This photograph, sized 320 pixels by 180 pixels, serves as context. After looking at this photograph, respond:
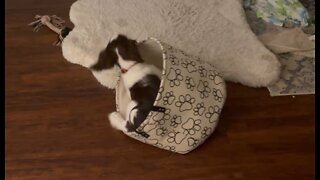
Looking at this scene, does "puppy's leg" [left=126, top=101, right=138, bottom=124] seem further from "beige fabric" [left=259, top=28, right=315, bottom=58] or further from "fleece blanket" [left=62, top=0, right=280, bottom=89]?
"beige fabric" [left=259, top=28, right=315, bottom=58]

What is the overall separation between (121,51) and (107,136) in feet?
1.04

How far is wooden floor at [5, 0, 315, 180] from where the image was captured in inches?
62.3

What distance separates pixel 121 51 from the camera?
65.6 inches

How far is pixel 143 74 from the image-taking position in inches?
62.9

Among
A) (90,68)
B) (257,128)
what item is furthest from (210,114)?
(90,68)

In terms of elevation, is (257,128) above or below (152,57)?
below

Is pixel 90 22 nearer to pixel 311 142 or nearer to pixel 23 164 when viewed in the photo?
pixel 23 164

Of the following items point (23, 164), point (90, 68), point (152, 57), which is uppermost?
point (152, 57)

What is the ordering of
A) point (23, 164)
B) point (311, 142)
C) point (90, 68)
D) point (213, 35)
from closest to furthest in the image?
point (23, 164) < point (311, 142) < point (90, 68) < point (213, 35)

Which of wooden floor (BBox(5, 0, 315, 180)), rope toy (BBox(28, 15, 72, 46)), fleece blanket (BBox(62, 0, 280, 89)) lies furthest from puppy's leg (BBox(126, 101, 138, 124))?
rope toy (BBox(28, 15, 72, 46))

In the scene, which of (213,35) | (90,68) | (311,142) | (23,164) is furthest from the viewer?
(213,35)

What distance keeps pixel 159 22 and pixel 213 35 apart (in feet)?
0.85

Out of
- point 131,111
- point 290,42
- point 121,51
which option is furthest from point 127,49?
point 290,42
